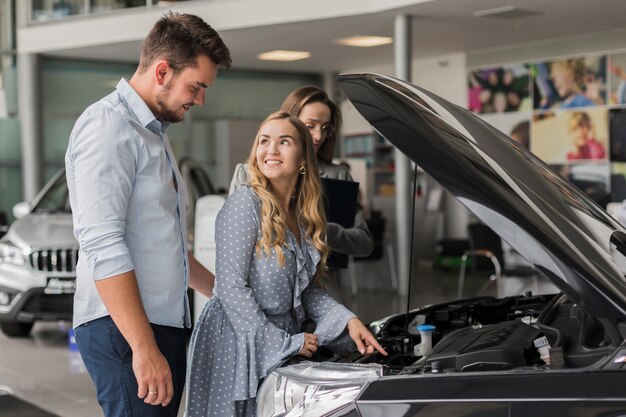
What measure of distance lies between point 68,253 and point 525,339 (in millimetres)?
5692

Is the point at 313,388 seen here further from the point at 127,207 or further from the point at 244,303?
the point at 127,207

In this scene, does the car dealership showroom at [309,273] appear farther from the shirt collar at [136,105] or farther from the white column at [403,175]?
the white column at [403,175]

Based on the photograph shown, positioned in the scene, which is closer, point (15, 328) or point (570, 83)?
point (15, 328)

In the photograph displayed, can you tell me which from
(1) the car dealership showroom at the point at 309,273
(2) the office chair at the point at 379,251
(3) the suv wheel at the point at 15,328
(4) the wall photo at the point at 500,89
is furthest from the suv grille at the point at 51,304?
(4) the wall photo at the point at 500,89

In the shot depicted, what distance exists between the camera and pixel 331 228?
Answer: 3.44m

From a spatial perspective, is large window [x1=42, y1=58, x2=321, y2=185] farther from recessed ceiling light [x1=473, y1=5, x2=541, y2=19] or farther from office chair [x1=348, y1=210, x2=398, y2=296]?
recessed ceiling light [x1=473, y1=5, x2=541, y2=19]

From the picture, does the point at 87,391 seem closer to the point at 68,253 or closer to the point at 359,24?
the point at 68,253

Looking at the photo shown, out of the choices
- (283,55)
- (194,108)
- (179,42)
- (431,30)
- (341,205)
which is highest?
(431,30)

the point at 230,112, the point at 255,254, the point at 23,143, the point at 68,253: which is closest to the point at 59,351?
the point at 68,253

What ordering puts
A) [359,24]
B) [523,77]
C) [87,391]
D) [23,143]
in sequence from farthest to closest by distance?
[23,143] < [523,77] < [359,24] < [87,391]

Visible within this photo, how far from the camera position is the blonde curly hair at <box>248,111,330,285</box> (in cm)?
257

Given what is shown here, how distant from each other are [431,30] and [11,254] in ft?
22.1

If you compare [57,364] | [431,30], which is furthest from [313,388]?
[431,30]

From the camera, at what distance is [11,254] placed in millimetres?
7605
